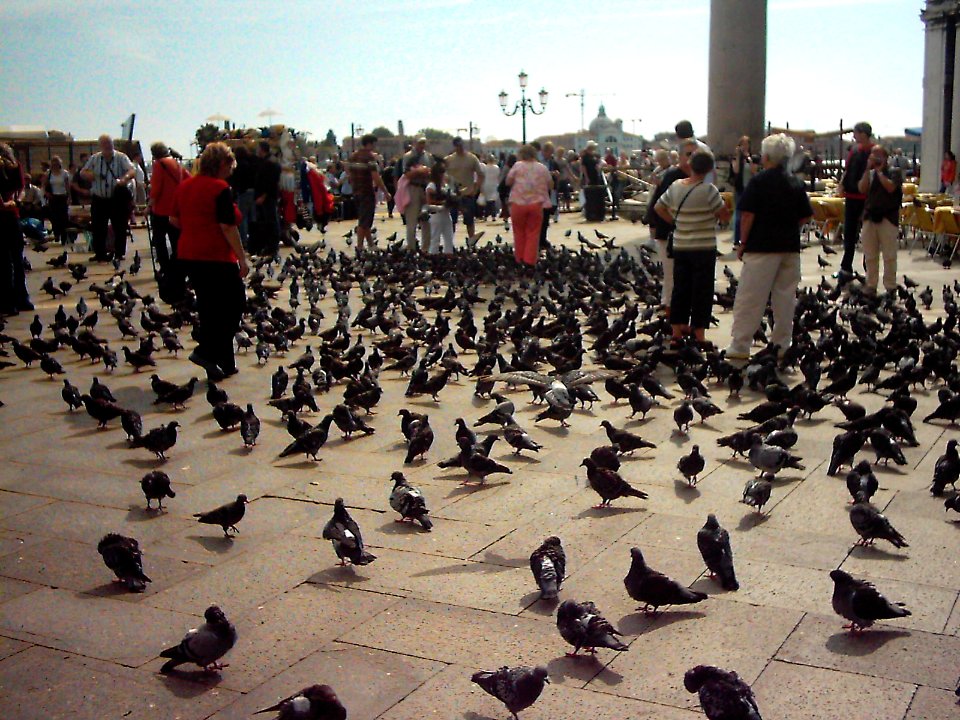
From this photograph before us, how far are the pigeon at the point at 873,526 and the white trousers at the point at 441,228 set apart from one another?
539 inches

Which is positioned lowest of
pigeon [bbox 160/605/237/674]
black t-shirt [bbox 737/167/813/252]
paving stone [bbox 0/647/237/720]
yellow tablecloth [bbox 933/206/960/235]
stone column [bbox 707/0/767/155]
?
paving stone [bbox 0/647/237/720]

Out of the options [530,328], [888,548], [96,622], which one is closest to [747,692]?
[888,548]

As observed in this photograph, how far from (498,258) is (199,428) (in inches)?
407

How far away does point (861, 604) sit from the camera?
4270 millimetres

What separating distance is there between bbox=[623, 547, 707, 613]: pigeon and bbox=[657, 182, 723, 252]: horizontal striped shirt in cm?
584

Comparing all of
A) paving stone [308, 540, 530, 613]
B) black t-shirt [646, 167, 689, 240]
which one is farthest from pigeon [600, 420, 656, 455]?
black t-shirt [646, 167, 689, 240]

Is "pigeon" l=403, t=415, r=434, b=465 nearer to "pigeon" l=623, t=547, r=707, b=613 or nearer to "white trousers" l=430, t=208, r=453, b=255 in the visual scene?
"pigeon" l=623, t=547, r=707, b=613

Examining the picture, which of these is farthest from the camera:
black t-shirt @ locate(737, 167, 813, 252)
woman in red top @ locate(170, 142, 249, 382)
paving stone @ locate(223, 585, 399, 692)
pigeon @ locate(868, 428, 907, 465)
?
black t-shirt @ locate(737, 167, 813, 252)

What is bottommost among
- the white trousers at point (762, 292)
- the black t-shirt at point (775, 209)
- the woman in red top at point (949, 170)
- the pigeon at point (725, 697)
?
the pigeon at point (725, 697)

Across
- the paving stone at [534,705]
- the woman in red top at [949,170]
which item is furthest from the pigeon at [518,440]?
the woman in red top at [949,170]

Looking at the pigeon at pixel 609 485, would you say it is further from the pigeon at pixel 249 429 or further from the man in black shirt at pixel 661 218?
the man in black shirt at pixel 661 218

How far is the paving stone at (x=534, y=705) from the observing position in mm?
3795

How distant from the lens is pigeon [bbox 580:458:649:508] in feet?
19.8

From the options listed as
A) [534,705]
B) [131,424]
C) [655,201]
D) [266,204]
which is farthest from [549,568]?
[266,204]
